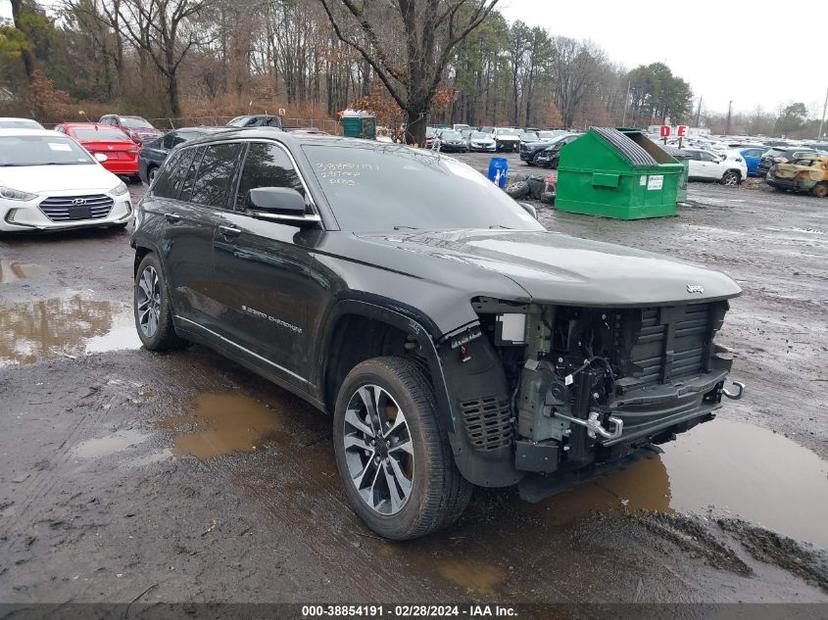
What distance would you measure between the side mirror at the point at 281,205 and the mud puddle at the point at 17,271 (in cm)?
628

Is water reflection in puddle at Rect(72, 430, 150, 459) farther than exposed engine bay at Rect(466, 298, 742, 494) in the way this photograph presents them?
Yes

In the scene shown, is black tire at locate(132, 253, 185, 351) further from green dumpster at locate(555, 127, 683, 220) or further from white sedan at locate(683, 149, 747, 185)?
white sedan at locate(683, 149, 747, 185)

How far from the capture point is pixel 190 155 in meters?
5.49

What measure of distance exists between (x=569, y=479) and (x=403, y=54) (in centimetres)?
1156

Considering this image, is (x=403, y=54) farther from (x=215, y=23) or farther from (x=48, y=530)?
(x=215, y=23)

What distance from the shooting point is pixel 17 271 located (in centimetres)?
899

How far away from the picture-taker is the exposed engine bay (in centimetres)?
286

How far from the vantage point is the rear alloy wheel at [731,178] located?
29.8m

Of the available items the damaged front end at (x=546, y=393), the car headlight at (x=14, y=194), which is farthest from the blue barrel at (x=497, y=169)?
the damaged front end at (x=546, y=393)

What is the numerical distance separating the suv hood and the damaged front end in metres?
0.10

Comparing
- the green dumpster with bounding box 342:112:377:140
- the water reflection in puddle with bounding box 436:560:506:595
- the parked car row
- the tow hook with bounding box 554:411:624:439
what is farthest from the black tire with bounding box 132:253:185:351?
the parked car row

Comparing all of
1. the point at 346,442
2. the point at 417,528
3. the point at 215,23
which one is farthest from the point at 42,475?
the point at 215,23

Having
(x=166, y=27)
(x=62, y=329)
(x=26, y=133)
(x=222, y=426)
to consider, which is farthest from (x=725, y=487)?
(x=166, y=27)

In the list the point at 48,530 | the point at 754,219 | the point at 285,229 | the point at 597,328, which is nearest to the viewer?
the point at 597,328
